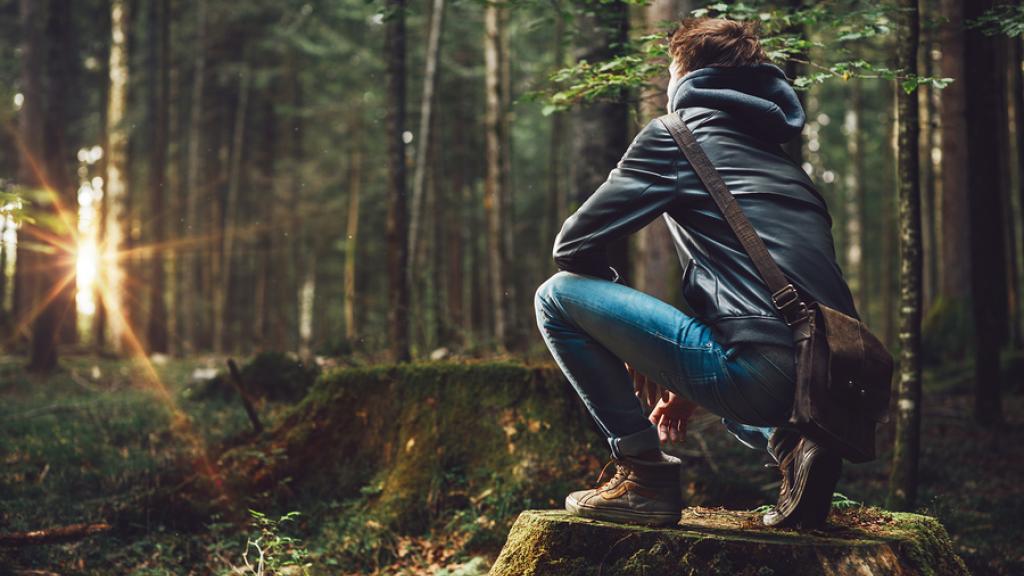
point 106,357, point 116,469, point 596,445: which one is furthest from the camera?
point 106,357

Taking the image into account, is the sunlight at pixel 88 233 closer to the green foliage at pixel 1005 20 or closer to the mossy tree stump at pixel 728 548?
the mossy tree stump at pixel 728 548

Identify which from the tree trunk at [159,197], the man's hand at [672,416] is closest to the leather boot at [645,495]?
the man's hand at [672,416]

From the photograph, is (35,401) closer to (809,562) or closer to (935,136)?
(809,562)

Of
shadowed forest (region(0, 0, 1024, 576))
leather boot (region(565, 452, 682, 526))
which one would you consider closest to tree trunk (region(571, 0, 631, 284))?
shadowed forest (region(0, 0, 1024, 576))

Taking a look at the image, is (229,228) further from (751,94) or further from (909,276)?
(751,94)

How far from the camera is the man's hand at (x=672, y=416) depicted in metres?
3.40

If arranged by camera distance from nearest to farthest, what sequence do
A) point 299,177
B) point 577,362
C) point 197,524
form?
1. point 577,362
2. point 197,524
3. point 299,177

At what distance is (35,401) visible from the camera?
9461 millimetres

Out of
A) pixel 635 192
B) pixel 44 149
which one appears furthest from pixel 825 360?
pixel 44 149

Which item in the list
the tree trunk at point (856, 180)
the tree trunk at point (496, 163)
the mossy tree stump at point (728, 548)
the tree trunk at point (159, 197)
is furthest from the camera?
the tree trunk at point (856, 180)

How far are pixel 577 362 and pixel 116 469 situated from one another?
4590 millimetres

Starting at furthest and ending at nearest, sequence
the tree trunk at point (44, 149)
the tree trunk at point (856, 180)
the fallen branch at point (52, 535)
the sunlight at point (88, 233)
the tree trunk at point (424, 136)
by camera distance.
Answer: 1. the tree trunk at point (856, 180)
2. the sunlight at point (88, 233)
3. the tree trunk at point (44, 149)
4. the tree trunk at point (424, 136)
5. the fallen branch at point (52, 535)

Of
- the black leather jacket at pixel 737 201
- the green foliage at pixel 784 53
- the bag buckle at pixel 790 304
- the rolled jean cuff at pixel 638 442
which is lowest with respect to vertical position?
the rolled jean cuff at pixel 638 442

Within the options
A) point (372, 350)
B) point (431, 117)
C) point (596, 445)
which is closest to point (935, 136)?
point (431, 117)
